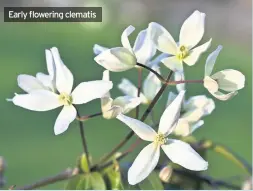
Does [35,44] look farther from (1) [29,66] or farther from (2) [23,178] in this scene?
(2) [23,178]

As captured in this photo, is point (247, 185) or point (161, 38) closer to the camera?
point (161, 38)

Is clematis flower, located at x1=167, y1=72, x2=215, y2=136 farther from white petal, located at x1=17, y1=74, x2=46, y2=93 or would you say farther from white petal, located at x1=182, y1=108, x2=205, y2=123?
white petal, located at x1=17, y1=74, x2=46, y2=93

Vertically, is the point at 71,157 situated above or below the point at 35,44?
below

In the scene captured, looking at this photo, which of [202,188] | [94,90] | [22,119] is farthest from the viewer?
[22,119]

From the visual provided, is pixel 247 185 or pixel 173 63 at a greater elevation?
pixel 173 63

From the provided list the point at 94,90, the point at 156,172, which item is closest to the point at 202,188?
the point at 156,172

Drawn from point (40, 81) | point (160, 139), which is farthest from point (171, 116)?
point (40, 81)

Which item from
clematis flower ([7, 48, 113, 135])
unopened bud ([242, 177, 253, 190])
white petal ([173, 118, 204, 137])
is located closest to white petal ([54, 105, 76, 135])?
clematis flower ([7, 48, 113, 135])
